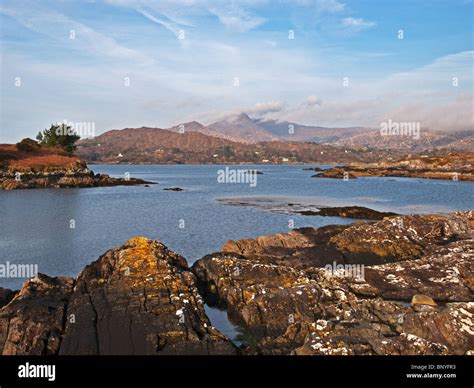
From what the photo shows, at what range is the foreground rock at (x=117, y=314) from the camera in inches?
532

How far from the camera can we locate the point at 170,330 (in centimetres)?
1395

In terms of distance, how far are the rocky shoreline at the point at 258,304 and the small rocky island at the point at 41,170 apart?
86635mm

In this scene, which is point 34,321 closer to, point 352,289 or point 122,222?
point 352,289

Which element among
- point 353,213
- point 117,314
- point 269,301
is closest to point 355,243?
point 269,301

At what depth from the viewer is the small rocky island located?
99750 millimetres

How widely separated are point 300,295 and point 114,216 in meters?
43.6

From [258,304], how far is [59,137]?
405 feet

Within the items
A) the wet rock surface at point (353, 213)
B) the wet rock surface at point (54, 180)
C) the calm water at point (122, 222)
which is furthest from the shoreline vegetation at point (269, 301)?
the wet rock surface at point (54, 180)

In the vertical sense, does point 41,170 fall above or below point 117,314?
above

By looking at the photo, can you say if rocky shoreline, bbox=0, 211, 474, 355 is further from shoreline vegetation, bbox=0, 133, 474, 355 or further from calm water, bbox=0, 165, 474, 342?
calm water, bbox=0, 165, 474, 342

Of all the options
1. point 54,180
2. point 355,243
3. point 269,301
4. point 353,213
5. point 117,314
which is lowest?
point 353,213

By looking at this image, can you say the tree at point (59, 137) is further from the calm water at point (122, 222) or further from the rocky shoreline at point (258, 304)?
the rocky shoreline at point (258, 304)

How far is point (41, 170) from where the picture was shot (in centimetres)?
10588
